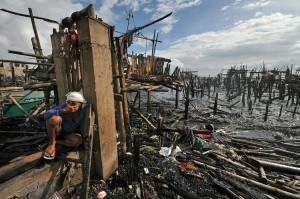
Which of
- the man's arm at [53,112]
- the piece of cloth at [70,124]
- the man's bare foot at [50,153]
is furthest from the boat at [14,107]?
the man's bare foot at [50,153]

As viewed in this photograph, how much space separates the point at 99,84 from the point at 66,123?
128 cm

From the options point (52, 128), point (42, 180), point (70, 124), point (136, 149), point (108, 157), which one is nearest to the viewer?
point (42, 180)

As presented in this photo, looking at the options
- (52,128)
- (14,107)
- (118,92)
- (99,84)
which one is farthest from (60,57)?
(14,107)

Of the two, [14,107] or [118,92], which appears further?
[14,107]

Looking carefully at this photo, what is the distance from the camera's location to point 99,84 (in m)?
3.60

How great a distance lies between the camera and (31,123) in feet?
23.7

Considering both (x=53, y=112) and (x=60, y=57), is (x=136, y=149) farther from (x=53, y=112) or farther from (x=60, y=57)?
(x=60, y=57)

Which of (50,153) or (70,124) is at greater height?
(70,124)

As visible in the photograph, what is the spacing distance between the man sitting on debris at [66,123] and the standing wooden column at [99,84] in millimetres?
308

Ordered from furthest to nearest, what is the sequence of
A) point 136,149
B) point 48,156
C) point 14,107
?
point 14,107
point 136,149
point 48,156

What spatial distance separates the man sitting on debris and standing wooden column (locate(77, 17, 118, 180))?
1.01 feet

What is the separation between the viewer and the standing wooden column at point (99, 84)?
134 inches

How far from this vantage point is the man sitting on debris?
3.36 m

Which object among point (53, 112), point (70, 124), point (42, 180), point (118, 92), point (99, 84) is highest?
point (99, 84)
